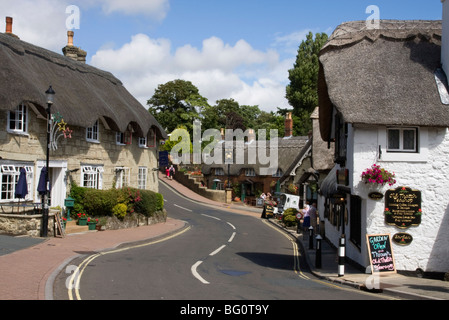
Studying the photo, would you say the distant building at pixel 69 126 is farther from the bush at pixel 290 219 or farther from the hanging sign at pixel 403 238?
the hanging sign at pixel 403 238

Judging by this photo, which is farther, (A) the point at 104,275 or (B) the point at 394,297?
(A) the point at 104,275

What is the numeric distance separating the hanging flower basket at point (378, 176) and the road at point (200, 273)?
128 inches

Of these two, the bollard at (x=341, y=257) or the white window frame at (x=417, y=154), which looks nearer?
the bollard at (x=341, y=257)

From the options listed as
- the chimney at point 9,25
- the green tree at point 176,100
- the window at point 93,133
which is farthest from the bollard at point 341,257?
the green tree at point 176,100

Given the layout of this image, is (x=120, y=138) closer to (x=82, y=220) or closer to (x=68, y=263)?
(x=82, y=220)

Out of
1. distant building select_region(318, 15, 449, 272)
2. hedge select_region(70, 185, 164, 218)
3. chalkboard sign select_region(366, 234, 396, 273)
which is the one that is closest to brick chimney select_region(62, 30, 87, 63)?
hedge select_region(70, 185, 164, 218)

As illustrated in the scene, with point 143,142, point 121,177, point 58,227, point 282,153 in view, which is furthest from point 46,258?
point 282,153

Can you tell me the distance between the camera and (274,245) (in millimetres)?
20516

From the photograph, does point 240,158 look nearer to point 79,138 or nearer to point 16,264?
point 79,138

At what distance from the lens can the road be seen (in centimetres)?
956

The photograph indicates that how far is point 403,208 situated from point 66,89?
1771 centimetres

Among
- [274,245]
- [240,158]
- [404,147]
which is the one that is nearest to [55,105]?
[274,245]

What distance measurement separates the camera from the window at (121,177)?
2756 centimetres
